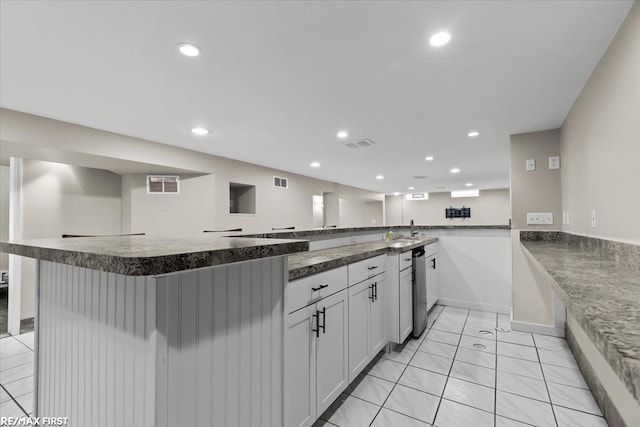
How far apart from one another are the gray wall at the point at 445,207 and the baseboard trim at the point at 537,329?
8.58m

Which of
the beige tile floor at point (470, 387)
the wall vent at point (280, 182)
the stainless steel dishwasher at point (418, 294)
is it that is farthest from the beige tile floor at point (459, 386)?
the wall vent at point (280, 182)

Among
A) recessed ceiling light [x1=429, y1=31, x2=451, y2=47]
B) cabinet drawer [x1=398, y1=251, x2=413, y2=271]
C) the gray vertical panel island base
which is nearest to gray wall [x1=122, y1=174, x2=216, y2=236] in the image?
cabinet drawer [x1=398, y1=251, x2=413, y2=271]

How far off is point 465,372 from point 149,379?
233cm

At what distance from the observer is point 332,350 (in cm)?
177

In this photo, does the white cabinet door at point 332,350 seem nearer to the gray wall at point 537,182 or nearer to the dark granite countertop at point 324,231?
the dark granite countertop at point 324,231

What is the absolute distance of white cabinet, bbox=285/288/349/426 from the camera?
4.62 feet

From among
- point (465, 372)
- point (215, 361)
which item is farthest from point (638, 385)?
point (465, 372)

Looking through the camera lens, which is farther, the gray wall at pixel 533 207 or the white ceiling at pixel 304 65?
the gray wall at pixel 533 207

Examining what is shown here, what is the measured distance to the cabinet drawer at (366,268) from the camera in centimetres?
206

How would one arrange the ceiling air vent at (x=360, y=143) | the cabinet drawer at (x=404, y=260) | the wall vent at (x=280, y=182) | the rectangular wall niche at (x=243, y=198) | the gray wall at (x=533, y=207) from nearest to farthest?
1. the cabinet drawer at (x=404, y=260)
2. the gray wall at (x=533, y=207)
3. the ceiling air vent at (x=360, y=143)
4. the rectangular wall niche at (x=243, y=198)
5. the wall vent at (x=280, y=182)

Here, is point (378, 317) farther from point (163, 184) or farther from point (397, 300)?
point (163, 184)

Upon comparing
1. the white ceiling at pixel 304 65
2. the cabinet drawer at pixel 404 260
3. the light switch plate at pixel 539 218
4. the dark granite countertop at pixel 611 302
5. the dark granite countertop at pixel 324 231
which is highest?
the white ceiling at pixel 304 65

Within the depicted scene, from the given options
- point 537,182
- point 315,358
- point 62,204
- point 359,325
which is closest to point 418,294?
point 359,325

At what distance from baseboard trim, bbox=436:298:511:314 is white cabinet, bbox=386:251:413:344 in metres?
1.60
